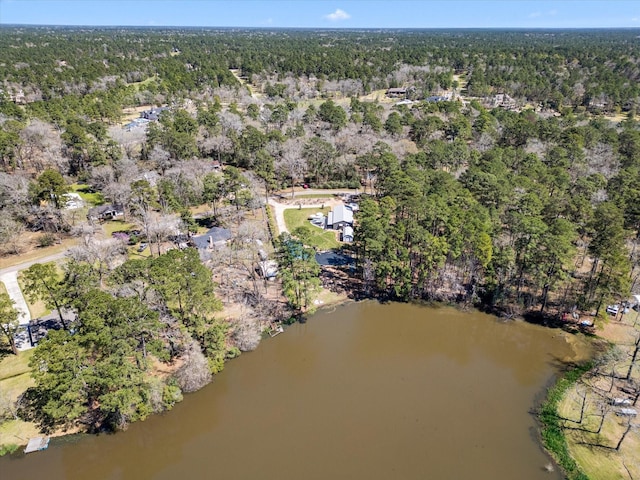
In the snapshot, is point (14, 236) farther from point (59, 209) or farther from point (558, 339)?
point (558, 339)

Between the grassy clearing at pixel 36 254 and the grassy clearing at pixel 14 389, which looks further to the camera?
the grassy clearing at pixel 36 254

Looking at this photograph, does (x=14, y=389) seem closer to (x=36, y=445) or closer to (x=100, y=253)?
(x=36, y=445)

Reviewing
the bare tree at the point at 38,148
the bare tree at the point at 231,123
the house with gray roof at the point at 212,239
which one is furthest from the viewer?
the bare tree at the point at 231,123

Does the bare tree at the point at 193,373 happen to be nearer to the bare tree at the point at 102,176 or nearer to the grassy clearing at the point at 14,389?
the grassy clearing at the point at 14,389

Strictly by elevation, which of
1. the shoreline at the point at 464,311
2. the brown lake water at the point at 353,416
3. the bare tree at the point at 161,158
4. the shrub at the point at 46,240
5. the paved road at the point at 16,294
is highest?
the bare tree at the point at 161,158

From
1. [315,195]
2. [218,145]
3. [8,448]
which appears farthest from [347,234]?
[8,448]

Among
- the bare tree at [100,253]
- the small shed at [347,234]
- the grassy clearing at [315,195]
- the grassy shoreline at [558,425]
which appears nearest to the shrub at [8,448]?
the bare tree at [100,253]

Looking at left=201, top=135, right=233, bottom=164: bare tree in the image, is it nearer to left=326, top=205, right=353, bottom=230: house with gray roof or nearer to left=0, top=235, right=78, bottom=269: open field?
left=326, top=205, right=353, bottom=230: house with gray roof
